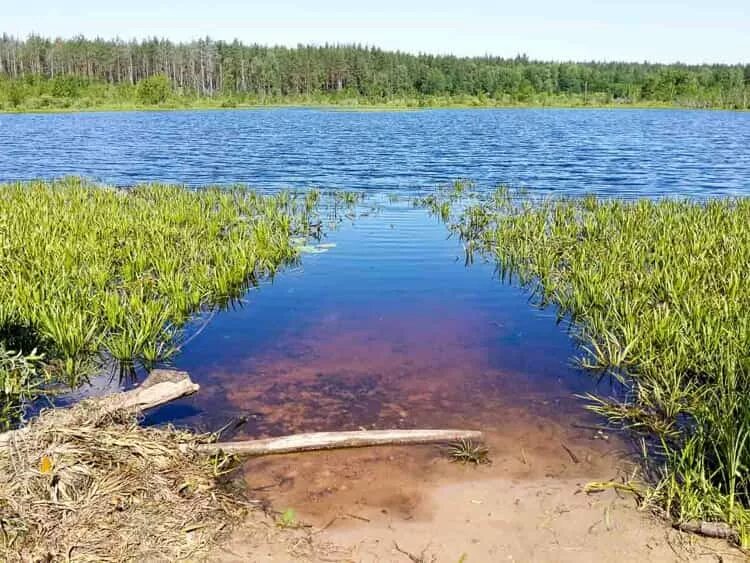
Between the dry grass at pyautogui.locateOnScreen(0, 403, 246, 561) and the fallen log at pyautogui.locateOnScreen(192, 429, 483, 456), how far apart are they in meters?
0.42

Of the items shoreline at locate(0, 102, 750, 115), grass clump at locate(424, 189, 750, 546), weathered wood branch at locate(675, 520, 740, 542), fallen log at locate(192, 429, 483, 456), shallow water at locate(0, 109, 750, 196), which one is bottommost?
fallen log at locate(192, 429, 483, 456)

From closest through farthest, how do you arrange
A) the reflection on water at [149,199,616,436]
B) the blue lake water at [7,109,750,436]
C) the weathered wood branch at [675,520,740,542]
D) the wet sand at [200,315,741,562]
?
the weathered wood branch at [675,520,740,542], the wet sand at [200,315,741,562], the reflection on water at [149,199,616,436], the blue lake water at [7,109,750,436]

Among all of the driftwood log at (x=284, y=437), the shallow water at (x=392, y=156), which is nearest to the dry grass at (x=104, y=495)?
the driftwood log at (x=284, y=437)

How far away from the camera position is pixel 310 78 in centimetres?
13788

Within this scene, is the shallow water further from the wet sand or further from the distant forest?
the distant forest

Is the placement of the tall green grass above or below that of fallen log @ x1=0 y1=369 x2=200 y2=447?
above

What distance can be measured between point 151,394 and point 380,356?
130 inches

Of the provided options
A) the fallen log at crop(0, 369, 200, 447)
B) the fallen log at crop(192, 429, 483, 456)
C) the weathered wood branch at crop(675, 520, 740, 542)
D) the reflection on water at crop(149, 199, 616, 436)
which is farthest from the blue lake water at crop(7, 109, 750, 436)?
the weathered wood branch at crop(675, 520, 740, 542)

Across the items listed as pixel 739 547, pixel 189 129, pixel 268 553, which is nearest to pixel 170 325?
pixel 268 553

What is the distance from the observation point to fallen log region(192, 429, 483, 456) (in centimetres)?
640

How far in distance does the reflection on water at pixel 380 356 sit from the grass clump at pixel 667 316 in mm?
635

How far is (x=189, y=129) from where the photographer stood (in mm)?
58656

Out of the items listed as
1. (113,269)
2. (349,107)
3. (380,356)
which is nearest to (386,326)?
(380,356)

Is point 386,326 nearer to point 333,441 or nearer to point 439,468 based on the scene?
point 333,441
